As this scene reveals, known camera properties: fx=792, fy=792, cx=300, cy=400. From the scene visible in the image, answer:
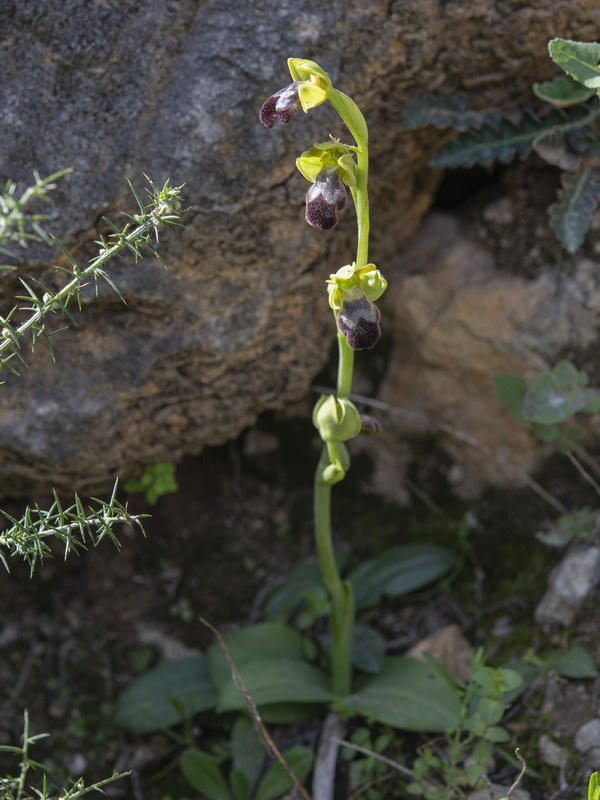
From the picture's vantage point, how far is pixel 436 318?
3.11 metres

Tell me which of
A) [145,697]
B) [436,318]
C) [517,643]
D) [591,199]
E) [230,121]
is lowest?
[145,697]

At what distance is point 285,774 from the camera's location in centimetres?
245

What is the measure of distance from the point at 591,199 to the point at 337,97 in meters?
1.26

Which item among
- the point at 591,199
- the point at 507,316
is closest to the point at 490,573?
the point at 507,316

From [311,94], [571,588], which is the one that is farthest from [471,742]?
[311,94]

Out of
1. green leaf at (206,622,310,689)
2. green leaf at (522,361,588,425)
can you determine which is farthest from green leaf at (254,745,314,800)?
green leaf at (522,361,588,425)

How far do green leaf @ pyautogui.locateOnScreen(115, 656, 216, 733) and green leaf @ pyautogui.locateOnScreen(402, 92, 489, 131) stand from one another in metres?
2.06

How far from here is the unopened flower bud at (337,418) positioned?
2.16 m

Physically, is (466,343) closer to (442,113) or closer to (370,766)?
(442,113)

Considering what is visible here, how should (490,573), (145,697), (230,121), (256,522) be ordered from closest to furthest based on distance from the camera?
1. (230,121)
2. (145,697)
3. (490,573)
4. (256,522)

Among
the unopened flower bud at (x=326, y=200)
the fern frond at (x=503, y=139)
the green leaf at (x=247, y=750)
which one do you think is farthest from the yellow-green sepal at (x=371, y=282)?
the green leaf at (x=247, y=750)

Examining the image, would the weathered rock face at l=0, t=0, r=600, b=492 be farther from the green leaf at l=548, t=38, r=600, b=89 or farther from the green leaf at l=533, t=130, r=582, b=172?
the green leaf at l=548, t=38, r=600, b=89

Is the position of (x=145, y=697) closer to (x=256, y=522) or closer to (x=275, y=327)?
(x=256, y=522)

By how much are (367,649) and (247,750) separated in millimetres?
521
